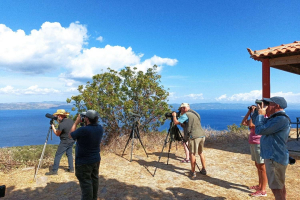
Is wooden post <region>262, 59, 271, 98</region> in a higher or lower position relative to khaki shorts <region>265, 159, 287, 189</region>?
higher

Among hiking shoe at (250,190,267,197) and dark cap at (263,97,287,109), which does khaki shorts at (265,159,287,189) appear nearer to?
dark cap at (263,97,287,109)

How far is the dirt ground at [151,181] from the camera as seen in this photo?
395 cm

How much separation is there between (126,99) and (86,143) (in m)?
5.86

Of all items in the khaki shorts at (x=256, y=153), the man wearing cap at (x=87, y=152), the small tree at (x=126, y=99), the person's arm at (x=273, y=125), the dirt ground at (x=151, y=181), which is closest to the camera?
the person's arm at (x=273, y=125)

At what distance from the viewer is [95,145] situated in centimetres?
309

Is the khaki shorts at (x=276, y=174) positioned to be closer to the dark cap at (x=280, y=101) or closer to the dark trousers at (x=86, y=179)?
the dark cap at (x=280, y=101)

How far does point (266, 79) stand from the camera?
6.39 m

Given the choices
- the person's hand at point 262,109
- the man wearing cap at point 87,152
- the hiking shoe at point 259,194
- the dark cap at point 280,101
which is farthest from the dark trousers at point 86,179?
the hiking shoe at point 259,194

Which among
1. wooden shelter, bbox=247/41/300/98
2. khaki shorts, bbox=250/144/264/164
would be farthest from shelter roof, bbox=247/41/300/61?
khaki shorts, bbox=250/144/264/164

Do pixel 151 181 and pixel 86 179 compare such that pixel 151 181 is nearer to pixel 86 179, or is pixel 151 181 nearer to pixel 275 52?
pixel 86 179

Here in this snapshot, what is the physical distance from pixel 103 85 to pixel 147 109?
2332 mm

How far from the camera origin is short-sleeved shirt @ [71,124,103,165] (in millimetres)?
2971

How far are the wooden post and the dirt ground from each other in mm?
2345

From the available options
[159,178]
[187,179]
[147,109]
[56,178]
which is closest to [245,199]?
[187,179]
